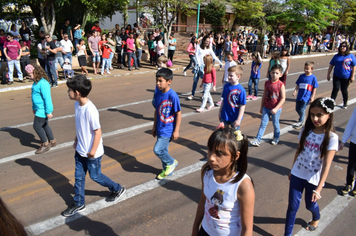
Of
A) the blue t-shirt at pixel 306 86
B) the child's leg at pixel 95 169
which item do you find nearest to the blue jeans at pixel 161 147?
the child's leg at pixel 95 169

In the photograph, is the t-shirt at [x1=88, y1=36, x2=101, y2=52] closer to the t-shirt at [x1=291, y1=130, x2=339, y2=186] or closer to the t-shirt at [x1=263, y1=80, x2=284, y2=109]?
the t-shirt at [x1=263, y1=80, x2=284, y2=109]

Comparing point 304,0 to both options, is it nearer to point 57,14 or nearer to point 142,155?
point 57,14

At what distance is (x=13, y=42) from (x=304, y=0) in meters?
22.6

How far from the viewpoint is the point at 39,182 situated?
469cm

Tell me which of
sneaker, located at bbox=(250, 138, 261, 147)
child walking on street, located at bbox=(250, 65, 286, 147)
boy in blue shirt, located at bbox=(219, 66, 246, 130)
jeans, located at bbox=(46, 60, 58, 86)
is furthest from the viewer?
jeans, located at bbox=(46, 60, 58, 86)

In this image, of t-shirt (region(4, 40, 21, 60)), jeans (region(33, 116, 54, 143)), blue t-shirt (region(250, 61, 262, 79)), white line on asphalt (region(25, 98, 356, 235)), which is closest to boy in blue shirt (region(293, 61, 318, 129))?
blue t-shirt (region(250, 61, 262, 79))

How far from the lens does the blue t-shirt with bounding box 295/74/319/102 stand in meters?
6.86

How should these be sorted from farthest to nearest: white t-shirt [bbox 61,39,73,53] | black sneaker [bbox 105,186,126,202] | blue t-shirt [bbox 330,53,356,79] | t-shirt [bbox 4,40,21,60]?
white t-shirt [bbox 61,39,73,53] < t-shirt [bbox 4,40,21,60] < blue t-shirt [bbox 330,53,356,79] < black sneaker [bbox 105,186,126,202]

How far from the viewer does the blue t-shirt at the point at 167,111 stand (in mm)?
4543

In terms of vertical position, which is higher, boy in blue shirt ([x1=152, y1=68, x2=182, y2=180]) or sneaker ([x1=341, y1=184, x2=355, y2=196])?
boy in blue shirt ([x1=152, y1=68, x2=182, y2=180])

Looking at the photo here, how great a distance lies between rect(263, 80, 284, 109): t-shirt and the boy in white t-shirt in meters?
3.72

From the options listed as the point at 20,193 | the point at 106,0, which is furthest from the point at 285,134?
the point at 106,0

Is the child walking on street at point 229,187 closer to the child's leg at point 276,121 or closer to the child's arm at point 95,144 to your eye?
the child's arm at point 95,144

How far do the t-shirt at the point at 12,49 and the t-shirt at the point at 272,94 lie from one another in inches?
410
